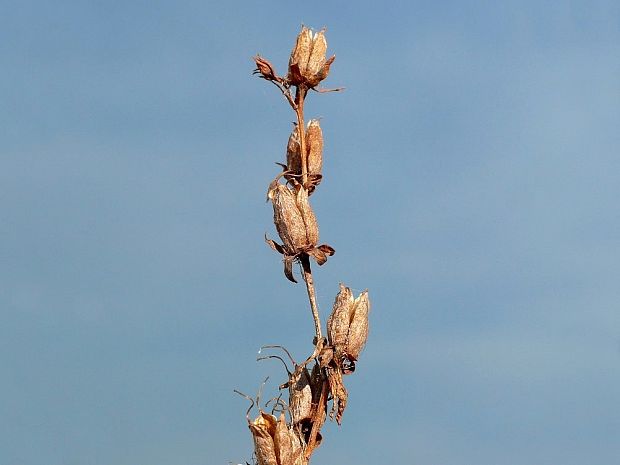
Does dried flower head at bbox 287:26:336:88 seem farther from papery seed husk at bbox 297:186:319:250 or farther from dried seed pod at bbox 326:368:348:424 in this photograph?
dried seed pod at bbox 326:368:348:424

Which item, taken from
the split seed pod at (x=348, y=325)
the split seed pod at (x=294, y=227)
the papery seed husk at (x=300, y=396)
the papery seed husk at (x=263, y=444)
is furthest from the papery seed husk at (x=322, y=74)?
the papery seed husk at (x=263, y=444)

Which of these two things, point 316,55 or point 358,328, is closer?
point 358,328

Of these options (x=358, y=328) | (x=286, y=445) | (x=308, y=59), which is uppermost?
(x=308, y=59)

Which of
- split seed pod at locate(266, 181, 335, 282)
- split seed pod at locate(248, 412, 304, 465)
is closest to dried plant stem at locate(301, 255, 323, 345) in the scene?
split seed pod at locate(266, 181, 335, 282)

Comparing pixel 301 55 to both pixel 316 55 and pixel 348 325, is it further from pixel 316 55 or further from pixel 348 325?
pixel 348 325

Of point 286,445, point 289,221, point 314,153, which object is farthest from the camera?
point 314,153

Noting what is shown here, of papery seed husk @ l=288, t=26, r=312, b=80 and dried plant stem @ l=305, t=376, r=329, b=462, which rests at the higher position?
papery seed husk @ l=288, t=26, r=312, b=80

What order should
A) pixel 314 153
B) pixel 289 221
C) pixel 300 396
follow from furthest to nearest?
pixel 314 153
pixel 289 221
pixel 300 396

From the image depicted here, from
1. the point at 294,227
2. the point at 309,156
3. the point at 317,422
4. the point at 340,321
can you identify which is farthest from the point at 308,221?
the point at 317,422
